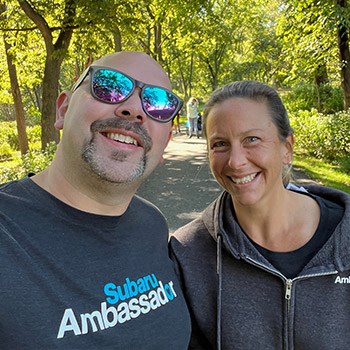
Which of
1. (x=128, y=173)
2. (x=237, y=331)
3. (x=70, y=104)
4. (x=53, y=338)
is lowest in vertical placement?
(x=237, y=331)

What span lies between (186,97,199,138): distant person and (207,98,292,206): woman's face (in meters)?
15.2

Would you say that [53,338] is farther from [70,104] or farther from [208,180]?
[208,180]

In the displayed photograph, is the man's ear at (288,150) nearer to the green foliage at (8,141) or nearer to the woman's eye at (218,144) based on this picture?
the woman's eye at (218,144)

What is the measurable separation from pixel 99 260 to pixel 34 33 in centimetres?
1159

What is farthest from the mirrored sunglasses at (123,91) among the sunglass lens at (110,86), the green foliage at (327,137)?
the green foliage at (327,137)

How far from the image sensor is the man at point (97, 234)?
143cm

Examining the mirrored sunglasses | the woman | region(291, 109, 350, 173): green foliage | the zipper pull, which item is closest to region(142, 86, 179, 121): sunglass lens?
the mirrored sunglasses

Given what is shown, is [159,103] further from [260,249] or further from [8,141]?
[8,141]

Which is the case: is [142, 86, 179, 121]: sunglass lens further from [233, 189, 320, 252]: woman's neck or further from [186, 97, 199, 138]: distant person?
[186, 97, 199, 138]: distant person

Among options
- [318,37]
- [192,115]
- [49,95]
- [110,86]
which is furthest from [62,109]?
[192,115]

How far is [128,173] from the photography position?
6.03 feet

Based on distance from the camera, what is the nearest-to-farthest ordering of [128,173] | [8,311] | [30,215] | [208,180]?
[8,311], [30,215], [128,173], [208,180]

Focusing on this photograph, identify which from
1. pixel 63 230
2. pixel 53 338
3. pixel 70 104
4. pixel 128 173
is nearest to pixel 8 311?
pixel 53 338

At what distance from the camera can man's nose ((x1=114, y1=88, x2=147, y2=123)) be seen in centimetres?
195
